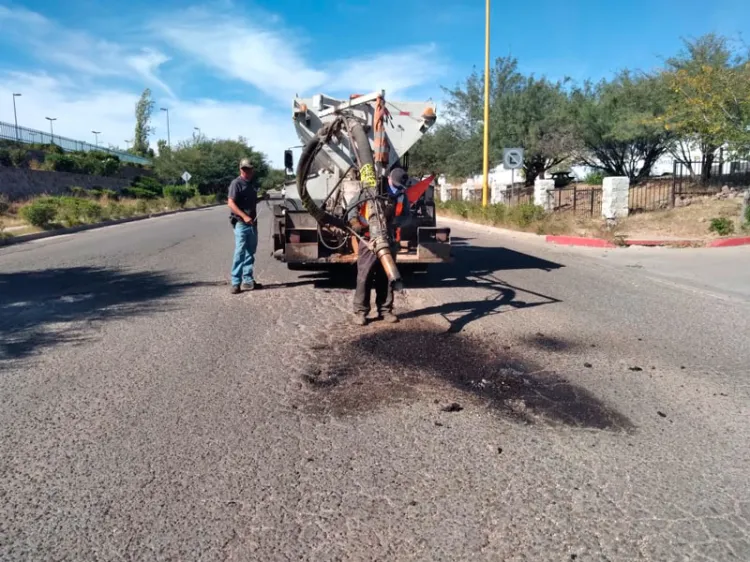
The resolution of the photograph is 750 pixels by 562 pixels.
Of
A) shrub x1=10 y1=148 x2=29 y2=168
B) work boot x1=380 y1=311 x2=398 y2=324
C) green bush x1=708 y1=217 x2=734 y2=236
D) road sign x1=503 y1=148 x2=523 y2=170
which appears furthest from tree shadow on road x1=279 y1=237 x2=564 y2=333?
shrub x1=10 y1=148 x2=29 y2=168

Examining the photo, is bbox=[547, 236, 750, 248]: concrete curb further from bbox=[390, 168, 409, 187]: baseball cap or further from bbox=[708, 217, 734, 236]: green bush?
bbox=[390, 168, 409, 187]: baseball cap

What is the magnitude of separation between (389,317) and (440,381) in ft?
6.67

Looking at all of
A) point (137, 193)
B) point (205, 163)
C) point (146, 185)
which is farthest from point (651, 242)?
point (205, 163)

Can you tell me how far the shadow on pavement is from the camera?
6703mm

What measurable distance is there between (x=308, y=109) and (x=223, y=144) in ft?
219

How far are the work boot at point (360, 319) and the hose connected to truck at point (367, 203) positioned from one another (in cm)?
69

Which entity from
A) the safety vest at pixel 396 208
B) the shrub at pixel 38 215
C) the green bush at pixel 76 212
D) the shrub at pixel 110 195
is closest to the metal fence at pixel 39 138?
the shrub at pixel 110 195

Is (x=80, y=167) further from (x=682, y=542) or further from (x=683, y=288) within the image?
(x=682, y=542)

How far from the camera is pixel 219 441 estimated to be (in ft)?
13.3

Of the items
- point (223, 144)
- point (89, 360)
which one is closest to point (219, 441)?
point (89, 360)

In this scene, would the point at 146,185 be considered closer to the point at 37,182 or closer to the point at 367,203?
the point at 37,182

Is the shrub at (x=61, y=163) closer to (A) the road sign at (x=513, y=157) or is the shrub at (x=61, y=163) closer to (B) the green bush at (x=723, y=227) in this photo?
(A) the road sign at (x=513, y=157)

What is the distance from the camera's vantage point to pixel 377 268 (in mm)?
7113

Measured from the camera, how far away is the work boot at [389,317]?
23.0 ft
